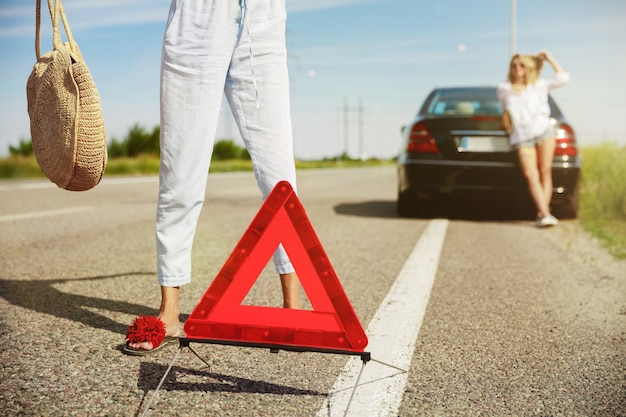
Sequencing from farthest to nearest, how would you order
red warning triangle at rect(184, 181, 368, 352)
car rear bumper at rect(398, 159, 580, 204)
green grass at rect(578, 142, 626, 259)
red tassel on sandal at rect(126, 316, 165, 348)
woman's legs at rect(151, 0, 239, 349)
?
car rear bumper at rect(398, 159, 580, 204)
green grass at rect(578, 142, 626, 259)
woman's legs at rect(151, 0, 239, 349)
red tassel on sandal at rect(126, 316, 165, 348)
red warning triangle at rect(184, 181, 368, 352)

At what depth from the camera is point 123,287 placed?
4168 mm

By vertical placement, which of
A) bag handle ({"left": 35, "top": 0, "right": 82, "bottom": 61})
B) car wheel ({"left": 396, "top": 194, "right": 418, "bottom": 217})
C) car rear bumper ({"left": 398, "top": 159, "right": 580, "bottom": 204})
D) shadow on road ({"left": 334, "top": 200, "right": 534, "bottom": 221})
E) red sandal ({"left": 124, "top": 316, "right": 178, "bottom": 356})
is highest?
bag handle ({"left": 35, "top": 0, "right": 82, "bottom": 61})

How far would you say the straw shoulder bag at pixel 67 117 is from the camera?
2.78 metres

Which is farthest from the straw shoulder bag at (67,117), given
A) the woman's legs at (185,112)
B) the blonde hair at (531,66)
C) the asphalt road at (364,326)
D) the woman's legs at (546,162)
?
the blonde hair at (531,66)

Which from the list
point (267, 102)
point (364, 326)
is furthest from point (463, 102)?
point (267, 102)

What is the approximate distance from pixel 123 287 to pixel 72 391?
6.02 feet

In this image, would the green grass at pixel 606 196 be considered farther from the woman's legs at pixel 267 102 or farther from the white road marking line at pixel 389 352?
the woman's legs at pixel 267 102

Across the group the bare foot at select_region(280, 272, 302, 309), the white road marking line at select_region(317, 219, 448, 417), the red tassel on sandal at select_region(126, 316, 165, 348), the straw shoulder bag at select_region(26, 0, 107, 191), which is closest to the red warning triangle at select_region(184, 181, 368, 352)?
the white road marking line at select_region(317, 219, 448, 417)

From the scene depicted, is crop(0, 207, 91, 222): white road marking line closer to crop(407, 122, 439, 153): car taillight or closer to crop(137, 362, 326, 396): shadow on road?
crop(407, 122, 439, 153): car taillight

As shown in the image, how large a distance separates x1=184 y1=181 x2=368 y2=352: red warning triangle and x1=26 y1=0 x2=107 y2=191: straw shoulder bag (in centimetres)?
90

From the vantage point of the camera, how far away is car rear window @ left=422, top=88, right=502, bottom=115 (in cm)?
820

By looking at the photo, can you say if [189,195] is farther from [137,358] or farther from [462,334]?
[462,334]

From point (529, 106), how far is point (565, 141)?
63 cm

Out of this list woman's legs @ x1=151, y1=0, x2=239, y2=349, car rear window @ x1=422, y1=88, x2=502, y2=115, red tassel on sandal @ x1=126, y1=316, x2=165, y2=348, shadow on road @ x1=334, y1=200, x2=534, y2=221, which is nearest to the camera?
red tassel on sandal @ x1=126, y1=316, x2=165, y2=348
